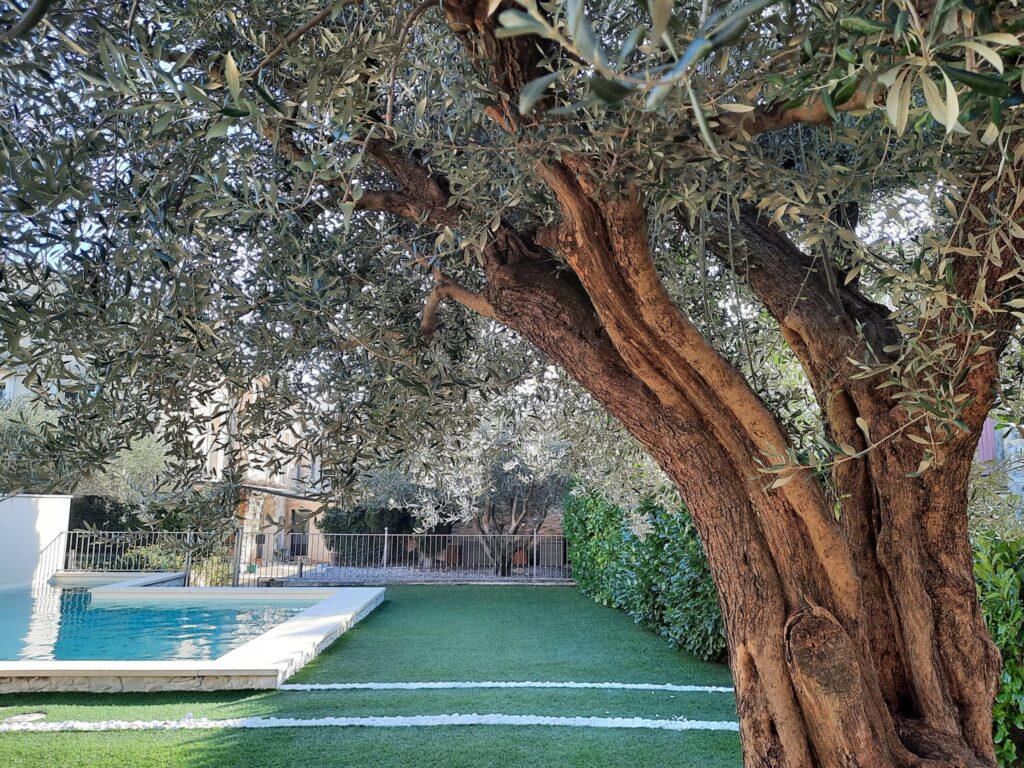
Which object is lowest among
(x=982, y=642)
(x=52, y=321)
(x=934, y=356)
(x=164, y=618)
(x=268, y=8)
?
(x=164, y=618)

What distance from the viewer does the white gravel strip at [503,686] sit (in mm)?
8016

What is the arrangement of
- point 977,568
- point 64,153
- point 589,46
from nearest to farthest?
point 589,46 → point 64,153 → point 977,568

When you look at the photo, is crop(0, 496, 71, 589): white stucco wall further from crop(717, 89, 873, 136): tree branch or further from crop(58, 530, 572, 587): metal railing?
crop(717, 89, 873, 136): tree branch

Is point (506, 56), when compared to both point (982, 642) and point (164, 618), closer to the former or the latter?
point (982, 642)

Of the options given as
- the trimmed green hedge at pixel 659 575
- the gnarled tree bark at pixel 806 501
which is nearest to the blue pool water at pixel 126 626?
the trimmed green hedge at pixel 659 575

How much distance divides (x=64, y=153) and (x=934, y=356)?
9.44ft

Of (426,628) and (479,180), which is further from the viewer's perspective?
(426,628)

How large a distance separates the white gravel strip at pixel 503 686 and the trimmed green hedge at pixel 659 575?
77cm

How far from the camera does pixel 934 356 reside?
2.31 m

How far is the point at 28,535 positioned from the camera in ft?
65.7

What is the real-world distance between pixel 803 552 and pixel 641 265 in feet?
3.91

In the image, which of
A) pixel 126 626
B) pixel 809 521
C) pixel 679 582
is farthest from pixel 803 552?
pixel 126 626

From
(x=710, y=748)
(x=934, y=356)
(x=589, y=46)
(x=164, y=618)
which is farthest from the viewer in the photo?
(x=164, y=618)

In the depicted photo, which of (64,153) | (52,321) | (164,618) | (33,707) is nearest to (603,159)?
(64,153)
